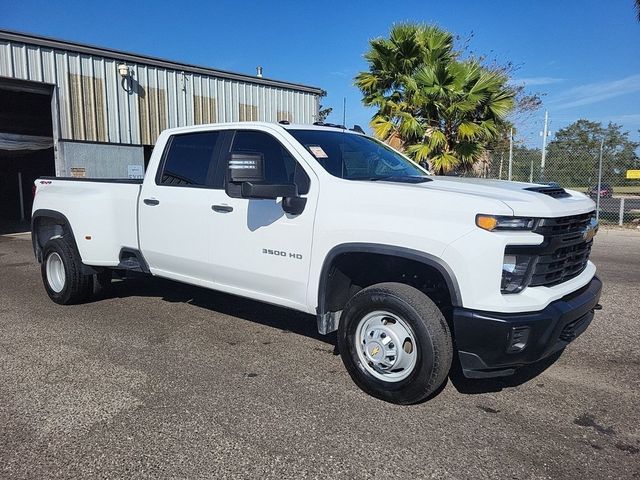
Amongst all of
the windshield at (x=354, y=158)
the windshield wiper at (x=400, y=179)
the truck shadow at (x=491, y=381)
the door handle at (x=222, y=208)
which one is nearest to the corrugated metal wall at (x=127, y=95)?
the door handle at (x=222, y=208)

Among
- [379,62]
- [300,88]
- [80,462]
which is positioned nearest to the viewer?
[80,462]

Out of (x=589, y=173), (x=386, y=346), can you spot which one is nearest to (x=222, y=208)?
(x=386, y=346)

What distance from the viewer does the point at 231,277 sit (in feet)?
14.9

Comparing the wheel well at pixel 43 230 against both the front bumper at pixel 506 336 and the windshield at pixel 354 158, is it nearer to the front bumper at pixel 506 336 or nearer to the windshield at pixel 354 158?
the windshield at pixel 354 158

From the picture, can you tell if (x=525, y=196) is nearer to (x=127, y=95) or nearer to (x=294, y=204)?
(x=294, y=204)

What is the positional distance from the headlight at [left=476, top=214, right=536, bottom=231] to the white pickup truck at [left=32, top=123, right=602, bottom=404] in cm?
1

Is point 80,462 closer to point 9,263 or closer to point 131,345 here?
point 131,345

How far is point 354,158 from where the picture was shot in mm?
4438

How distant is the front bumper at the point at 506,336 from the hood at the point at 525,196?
605 mm

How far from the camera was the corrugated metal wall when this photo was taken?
13055 mm

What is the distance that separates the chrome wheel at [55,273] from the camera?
6238mm

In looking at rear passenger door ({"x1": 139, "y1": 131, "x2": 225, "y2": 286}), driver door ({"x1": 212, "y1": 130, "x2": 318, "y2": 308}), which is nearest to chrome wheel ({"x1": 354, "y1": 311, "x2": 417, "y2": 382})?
driver door ({"x1": 212, "y1": 130, "x2": 318, "y2": 308})

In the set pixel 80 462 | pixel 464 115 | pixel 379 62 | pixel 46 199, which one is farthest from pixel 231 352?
pixel 379 62

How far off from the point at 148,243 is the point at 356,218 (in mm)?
2587
